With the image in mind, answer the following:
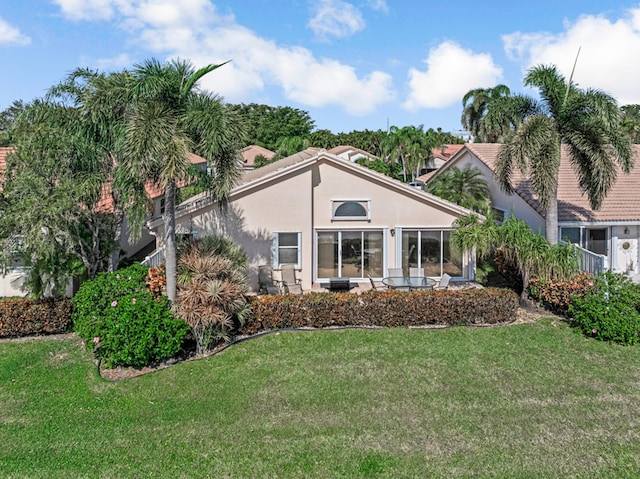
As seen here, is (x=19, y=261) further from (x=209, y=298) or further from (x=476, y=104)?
(x=476, y=104)

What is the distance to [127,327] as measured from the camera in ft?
36.3

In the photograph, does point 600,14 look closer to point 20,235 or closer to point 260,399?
point 260,399

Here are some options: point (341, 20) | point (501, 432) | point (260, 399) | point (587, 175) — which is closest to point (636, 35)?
point (587, 175)

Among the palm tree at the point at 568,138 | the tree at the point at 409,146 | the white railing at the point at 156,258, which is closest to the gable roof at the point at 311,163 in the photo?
the white railing at the point at 156,258

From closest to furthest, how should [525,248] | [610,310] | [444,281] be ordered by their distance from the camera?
[610,310], [525,248], [444,281]

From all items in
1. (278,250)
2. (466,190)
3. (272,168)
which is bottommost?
(278,250)

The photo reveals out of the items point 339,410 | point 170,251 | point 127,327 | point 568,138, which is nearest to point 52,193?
point 170,251

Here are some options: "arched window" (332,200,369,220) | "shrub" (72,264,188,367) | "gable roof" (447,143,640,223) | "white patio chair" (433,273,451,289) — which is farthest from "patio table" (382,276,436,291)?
"shrub" (72,264,188,367)

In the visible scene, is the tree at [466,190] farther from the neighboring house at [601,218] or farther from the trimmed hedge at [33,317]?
the trimmed hedge at [33,317]

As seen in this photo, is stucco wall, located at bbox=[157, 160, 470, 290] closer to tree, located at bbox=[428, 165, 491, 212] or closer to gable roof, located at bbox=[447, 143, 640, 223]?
gable roof, located at bbox=[447, 143, 640, 223]

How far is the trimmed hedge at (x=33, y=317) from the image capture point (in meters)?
13.4

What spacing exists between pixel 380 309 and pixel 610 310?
6.67 m

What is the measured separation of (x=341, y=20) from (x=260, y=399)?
18.0 meters

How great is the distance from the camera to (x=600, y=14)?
1880cm
